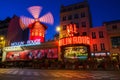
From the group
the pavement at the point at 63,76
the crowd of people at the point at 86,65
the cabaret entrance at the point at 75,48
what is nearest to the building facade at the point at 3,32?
the crowd of people at the point at 86,65

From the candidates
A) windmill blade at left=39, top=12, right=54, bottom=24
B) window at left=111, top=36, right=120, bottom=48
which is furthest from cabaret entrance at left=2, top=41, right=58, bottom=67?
window at left=111, top=36, right=120, bottom=48

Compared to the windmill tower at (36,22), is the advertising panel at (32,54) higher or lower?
lower

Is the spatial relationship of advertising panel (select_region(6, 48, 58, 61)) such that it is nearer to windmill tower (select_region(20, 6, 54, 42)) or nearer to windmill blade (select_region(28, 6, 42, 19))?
windmill tower (select_region(20, 6, 54, 42))

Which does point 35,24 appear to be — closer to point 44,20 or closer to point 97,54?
point 44,20

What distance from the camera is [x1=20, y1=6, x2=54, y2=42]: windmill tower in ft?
142

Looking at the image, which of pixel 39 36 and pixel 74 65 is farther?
pixel 39 36

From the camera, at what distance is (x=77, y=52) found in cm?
3278

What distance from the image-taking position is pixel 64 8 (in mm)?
38250

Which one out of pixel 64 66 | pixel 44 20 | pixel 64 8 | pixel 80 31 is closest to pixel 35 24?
pixel 44 20

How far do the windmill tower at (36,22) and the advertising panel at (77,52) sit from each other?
39.1 feet

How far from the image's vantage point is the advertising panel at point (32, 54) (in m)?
35.7

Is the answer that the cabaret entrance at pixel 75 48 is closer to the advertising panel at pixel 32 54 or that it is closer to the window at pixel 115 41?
the advertising panel at pixel 32 54

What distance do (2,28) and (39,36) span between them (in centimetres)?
1276

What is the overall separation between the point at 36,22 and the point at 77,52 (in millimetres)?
17170
